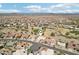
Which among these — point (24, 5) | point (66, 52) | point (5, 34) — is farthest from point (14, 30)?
point (66, 52)

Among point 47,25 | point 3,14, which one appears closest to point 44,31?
point 47,25

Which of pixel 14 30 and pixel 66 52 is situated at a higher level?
pixel 14 30

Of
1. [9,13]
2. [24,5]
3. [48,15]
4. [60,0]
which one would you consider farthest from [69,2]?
[9,13]

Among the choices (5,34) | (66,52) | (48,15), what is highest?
(48,15)

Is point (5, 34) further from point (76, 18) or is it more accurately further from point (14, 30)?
point (76, 18)

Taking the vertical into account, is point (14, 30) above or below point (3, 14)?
below

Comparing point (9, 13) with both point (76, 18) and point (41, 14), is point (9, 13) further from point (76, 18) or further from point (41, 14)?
point (76, 18)

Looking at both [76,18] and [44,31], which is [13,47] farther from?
[76,18]
